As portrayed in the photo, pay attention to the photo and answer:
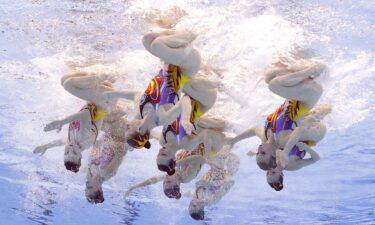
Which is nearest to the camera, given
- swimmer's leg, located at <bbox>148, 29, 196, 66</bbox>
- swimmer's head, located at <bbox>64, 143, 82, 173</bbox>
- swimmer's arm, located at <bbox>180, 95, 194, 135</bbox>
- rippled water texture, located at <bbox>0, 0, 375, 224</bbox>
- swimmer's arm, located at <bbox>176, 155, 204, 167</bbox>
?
swimmer's arm, located at <bbox>180, 95, 194, 135</bbox>

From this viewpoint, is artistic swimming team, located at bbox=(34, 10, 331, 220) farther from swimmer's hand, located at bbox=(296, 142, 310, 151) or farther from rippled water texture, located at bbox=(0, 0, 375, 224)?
rippled water texture, located at bbox=(0, 0, 375, 224)

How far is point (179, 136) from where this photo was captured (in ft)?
29.1

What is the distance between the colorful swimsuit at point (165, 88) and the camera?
7895 mm

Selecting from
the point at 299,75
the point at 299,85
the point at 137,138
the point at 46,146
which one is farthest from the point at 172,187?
the point at 299,75

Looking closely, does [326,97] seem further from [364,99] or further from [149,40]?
[149,40]

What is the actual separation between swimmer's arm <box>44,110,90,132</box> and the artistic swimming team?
0.07ft

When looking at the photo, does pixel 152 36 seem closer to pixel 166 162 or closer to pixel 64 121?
pixel 166 162

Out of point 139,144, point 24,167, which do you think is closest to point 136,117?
point 139,144

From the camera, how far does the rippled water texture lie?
30.7 ft

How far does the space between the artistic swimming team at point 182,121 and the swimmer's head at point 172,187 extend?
0.08 feet

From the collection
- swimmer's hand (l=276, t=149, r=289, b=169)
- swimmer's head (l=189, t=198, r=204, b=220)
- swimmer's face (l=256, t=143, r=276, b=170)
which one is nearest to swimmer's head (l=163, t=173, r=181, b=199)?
swimmer's head (l=189, t=198, r=204, b=220)

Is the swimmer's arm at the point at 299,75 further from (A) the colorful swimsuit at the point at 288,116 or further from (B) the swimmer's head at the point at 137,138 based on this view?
(B) the swimmer's head at the point at 137,138

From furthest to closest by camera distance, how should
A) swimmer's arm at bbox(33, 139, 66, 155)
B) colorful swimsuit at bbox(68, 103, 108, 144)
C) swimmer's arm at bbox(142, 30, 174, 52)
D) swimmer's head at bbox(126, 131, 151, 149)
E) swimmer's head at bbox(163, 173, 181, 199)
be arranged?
swimmer's arm at bbox(33, 139, 66, 155), colorful swimsuit at bbox(68, 103, 108, 144), swimmer's head at bbox(163, 173, 181, 199), swimmer's head at bbox(126, 131, 151, 149), swimmer's arm at bbox(142, 30, 174, 52)

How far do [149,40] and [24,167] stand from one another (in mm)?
18557
